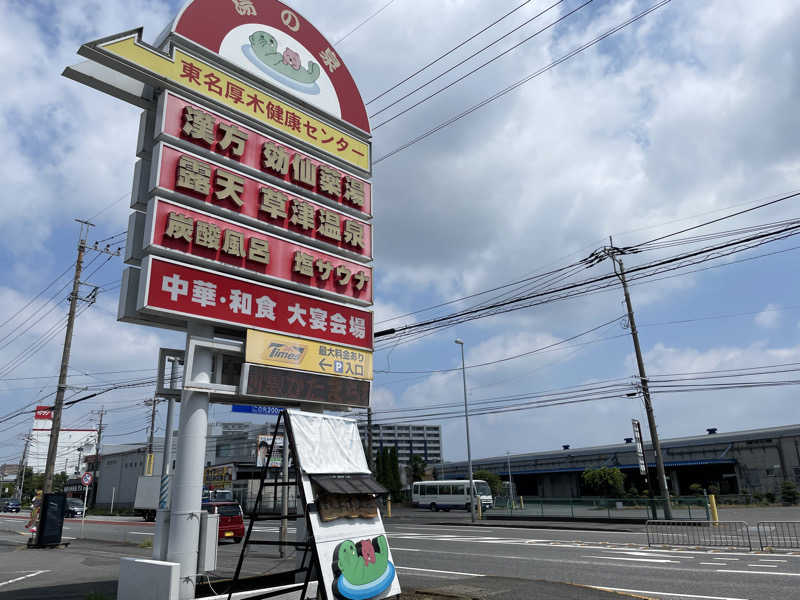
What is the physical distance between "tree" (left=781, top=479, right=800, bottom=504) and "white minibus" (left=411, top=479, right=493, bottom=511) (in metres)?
21.5

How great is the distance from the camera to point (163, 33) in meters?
10.9

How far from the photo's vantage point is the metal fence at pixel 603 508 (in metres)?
26.8

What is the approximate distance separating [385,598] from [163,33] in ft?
35.7

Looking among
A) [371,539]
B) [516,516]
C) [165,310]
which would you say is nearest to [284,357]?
[165,310]

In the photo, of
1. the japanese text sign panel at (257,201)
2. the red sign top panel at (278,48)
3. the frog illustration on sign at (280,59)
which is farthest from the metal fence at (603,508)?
the frog illustration on sign at (280,59)

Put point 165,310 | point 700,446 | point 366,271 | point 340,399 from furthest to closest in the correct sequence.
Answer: point 700,446
point 366,271
point 340,399
point 165,310

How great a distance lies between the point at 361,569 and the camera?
7.26 meters

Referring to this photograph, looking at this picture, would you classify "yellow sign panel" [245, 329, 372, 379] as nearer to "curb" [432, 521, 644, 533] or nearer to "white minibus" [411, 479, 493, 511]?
"curb" [432, 521, 644, 533]

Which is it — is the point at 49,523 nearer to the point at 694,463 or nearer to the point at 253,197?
the point at 253,197

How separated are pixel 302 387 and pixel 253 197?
391cm

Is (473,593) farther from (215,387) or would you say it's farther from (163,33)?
(163,33)

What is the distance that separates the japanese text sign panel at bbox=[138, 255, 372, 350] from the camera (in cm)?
928

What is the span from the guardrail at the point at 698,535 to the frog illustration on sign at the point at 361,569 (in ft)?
45.6

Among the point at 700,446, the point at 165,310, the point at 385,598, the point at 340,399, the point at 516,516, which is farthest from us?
the point at 700,446
